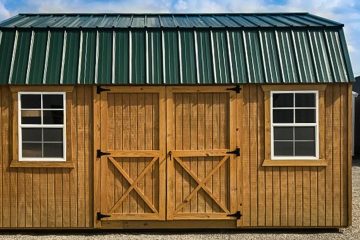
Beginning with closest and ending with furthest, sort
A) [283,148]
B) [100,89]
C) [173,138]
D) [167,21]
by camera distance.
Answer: [100,89], [173,138], [283,148], [167,21]

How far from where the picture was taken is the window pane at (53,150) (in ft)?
25.3

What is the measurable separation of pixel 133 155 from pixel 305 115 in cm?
316

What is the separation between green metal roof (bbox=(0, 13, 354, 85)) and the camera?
7.61 meters

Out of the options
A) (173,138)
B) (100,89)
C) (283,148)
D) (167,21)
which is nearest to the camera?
(100,89)

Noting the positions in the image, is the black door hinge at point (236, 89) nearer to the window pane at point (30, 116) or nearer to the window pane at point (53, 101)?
the window pane at point (53, 101)

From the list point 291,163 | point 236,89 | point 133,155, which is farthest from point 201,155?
point 291,163

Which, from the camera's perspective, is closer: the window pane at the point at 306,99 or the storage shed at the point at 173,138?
the storage shed at the point at 173,138

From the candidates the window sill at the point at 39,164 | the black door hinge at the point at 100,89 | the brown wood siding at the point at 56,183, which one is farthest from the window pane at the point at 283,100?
the window sill at the point at 39,164

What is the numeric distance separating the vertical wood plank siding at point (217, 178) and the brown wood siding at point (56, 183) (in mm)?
17

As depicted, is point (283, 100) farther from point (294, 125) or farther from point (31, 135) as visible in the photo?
point (31, 135)

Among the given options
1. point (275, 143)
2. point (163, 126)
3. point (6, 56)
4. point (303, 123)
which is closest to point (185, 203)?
point (163, 126)

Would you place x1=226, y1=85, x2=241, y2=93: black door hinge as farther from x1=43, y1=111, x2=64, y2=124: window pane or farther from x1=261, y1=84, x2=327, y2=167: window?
x1=43, y1=111, x2=64, y2=124: window pane

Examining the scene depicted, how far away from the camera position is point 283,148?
25.7 ft

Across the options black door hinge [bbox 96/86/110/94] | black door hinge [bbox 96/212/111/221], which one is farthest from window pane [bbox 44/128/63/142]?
black door hinge [bbox 96/212/111/221]
